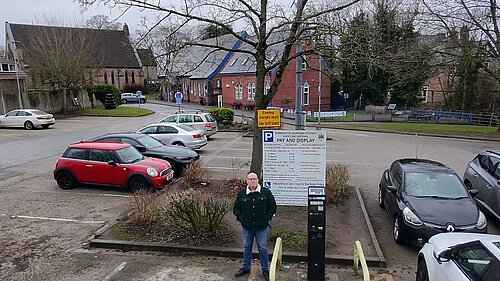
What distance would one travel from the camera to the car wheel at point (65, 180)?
1238 centimetres

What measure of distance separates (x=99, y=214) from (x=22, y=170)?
769 cm

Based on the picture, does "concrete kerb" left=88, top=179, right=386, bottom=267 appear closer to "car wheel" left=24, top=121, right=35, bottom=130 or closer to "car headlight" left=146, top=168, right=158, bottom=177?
"car headlight" left=146, top=168, right=158, bottom=177

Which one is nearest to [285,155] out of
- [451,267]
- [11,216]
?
[451,267]

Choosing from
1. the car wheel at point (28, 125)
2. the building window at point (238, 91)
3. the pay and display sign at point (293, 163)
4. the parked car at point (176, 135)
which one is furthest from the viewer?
the building window at point (238, 91)

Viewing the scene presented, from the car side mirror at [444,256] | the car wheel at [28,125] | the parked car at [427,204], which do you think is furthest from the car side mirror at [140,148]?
the car wheel at [28,125]

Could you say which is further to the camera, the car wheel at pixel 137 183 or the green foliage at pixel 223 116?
the green foliage at pixel 223 116

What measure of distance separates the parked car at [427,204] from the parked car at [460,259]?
1.70 meters

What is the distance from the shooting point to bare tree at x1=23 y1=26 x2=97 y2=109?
37.6 m

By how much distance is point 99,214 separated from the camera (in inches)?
396

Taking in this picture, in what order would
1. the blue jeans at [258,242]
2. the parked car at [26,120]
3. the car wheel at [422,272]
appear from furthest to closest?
the parked car at [26,120] → the blue jeans at [258,242] → the car wheel at [422,272]

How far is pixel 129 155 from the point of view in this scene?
1226 cm

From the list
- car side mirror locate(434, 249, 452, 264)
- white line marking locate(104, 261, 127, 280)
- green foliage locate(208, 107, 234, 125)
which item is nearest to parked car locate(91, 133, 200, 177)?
white line marking locate(104, 261, 127, 280)

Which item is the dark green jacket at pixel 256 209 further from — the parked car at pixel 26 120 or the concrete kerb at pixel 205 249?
the parked car at pixel 26 120

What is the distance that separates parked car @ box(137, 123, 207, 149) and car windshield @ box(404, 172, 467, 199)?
11.2m
